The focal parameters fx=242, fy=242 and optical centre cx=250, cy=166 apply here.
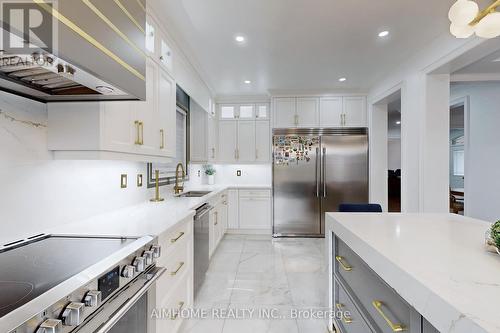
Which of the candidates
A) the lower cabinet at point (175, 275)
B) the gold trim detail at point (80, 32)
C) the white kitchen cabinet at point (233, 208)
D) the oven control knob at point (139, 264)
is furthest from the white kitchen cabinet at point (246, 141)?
the oven control knob at point (139, 264)

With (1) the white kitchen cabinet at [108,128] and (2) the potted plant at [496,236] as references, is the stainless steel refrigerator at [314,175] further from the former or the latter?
(2) the potted plant at [496,236]

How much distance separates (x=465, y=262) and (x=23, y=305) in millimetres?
1383

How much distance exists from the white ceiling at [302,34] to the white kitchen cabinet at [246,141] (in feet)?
3.56

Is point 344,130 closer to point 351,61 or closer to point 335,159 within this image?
point 335,159

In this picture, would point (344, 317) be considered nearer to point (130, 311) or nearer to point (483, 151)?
point (130, 311)

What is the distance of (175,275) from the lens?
5.34ft

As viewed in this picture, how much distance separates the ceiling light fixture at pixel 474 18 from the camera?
121cm

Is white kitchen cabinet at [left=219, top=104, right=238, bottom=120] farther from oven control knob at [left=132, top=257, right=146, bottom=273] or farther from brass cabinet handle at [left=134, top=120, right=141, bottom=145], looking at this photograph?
oven control knob at [left=132, top=257, right=146, bottom=273]

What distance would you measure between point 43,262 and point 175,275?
85 cm

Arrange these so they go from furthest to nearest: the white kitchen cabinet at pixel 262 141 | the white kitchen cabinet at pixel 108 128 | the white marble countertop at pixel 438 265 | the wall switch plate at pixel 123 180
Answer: the white kitchen cabinet at pixel 262 141 → the wall switch plate at pixel 123 180 → the white kitchen cabinet at pixel 108 128 → the white marble countertop at pixel 438 265

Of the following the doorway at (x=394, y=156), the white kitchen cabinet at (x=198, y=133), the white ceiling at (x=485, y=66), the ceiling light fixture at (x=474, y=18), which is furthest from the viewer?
the doorway at (x=394, y=156)

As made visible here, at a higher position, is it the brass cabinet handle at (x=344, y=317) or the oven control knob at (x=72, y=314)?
the oven control knob at (x=72, y=314)

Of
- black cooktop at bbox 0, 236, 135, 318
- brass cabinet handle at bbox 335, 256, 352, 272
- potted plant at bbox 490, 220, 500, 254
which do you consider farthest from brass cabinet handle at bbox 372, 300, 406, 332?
black cooktop at bbox 0, 236, 135, 318

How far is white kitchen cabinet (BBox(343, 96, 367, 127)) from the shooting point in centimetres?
434
